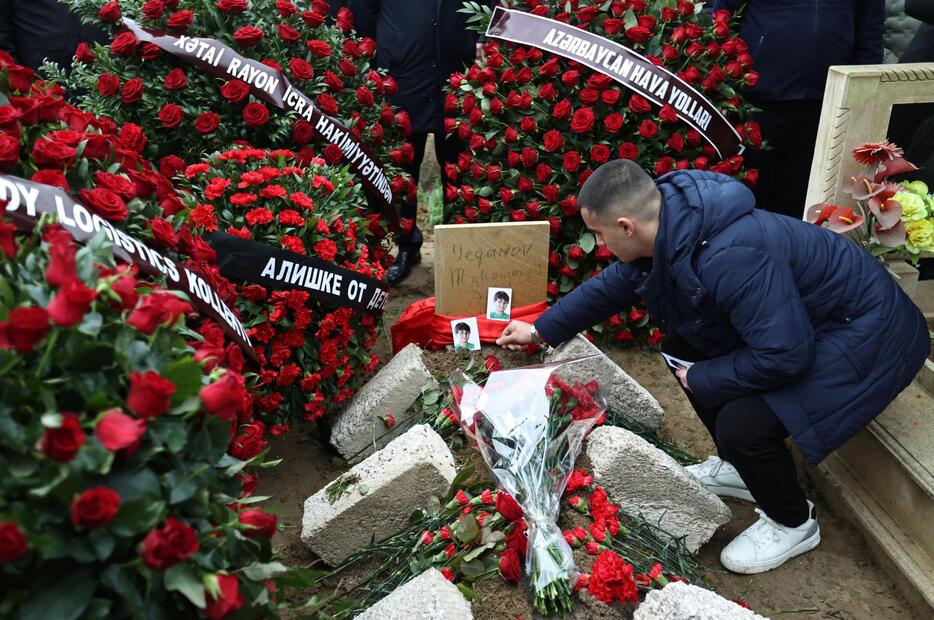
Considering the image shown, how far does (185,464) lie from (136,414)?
0.13m

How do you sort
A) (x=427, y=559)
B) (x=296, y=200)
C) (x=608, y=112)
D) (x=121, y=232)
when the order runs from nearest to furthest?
(x=121, y=232) < (x=427, y=559) < (x=296, y=200) < (x=608, y=112)

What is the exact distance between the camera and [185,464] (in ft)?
4.48

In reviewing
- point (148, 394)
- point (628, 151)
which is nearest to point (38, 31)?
point (628, 151)

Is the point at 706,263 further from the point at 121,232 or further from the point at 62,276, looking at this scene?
the point at 62,276

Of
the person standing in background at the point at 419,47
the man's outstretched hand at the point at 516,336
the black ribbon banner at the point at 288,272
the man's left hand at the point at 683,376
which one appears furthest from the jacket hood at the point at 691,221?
the person standing in background at the point at 419,47

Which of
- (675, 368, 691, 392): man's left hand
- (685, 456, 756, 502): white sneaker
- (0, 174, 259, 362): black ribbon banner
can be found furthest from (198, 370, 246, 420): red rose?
(685, 456, 756, 502): white sneaker

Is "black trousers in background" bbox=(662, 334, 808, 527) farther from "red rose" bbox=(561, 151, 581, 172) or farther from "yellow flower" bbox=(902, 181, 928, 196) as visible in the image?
"red rose" bbox=(561, 151, 581, 172)

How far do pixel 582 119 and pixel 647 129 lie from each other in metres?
0.28

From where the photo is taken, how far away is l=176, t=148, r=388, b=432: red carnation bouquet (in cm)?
295

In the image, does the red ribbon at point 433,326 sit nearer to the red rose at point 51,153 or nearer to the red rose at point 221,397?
the red rose at point 51,153

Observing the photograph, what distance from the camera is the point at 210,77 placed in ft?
11.6

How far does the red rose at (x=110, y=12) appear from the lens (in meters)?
3.40

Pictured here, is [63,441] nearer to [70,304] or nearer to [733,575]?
[70,304]

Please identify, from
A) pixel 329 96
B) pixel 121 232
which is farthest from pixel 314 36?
pixel 121 232
